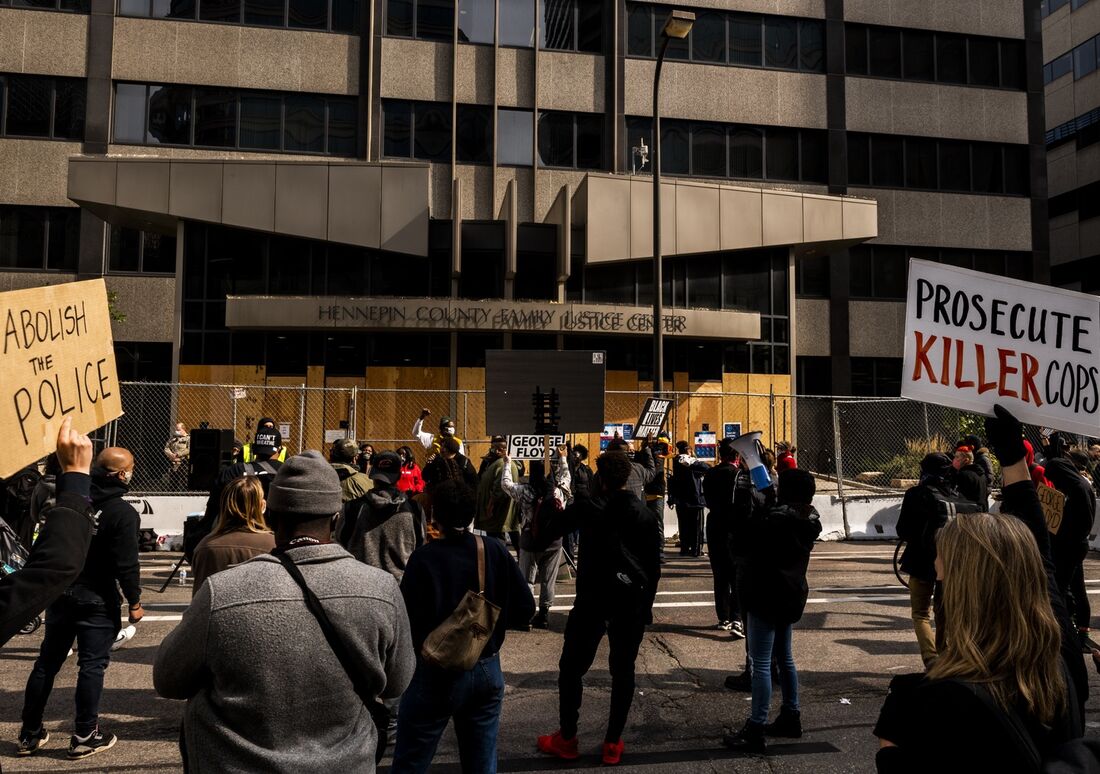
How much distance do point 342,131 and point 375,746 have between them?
86.2 feet

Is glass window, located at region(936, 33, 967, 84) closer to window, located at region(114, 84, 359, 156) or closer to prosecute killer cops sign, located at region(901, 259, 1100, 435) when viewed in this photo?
window, located at region(114, 84, 359, 156)

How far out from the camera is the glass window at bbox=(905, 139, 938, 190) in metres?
31.5

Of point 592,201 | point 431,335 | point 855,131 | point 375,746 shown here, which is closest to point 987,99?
point 855,131

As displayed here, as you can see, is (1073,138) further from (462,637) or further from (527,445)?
(462,637)

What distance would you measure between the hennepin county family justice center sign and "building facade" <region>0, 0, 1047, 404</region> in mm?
73

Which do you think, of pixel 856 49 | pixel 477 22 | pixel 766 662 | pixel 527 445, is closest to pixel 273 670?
pixel 766 662

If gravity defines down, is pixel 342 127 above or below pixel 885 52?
below

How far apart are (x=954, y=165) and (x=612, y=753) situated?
103ft

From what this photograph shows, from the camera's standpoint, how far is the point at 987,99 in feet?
105

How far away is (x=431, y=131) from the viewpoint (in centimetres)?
2730

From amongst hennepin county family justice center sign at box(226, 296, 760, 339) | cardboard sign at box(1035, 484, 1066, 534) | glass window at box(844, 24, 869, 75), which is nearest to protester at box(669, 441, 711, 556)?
cardboard sign at box(1035, 484, 1066, 534)

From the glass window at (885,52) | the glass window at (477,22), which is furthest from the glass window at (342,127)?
the glass window at (885,52)

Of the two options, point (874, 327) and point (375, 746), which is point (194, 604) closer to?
point (375, 746)

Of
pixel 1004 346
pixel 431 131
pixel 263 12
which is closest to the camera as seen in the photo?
pixel 1004 346
